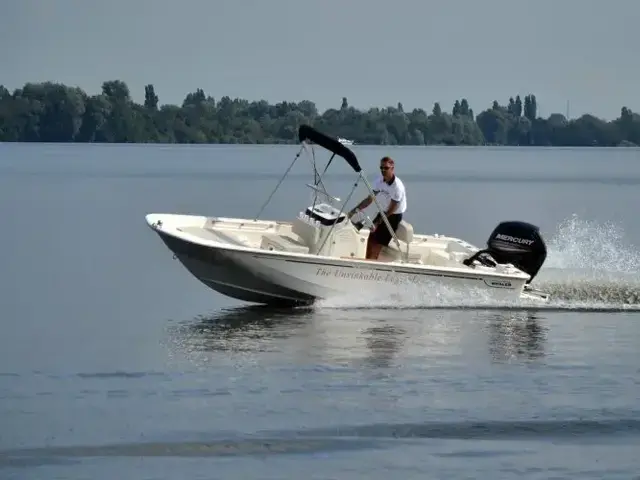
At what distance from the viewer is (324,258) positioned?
20.5m

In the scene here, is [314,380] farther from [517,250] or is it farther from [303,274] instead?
[517,250]

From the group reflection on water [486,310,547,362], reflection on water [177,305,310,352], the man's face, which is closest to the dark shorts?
the man's face

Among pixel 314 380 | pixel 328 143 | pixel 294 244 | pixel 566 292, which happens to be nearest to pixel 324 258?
pixel 294 244

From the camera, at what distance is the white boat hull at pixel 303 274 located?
67.2 feet

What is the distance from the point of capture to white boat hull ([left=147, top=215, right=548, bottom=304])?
20484 mm

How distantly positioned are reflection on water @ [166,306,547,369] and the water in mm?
48

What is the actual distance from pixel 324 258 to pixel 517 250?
275 cm

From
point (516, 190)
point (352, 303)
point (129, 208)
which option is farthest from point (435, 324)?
point (516, 190)

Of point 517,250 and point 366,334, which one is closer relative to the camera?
point 366,334

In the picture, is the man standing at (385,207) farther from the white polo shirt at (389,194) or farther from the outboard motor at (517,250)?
the outboard motor at (517,250)

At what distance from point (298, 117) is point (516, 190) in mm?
106615

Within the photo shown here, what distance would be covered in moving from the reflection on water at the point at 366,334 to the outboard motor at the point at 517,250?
0.74 meters

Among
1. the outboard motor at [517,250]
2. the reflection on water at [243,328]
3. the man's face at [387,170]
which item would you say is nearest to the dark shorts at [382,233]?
the man's face at [387,170]

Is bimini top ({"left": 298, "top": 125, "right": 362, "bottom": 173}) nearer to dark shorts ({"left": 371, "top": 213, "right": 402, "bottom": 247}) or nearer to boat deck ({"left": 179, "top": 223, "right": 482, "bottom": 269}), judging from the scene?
dark shorts ({"left": 371, "top": 213, "right": 402, "bottom": 247})
